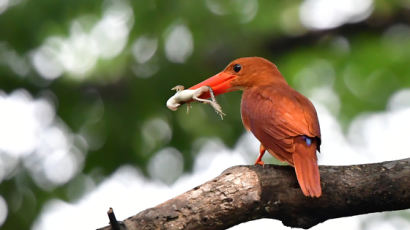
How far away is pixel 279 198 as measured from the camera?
11.7ft

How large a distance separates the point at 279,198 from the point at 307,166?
0.31m

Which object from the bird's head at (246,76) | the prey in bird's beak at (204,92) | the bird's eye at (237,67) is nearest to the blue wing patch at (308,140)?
the prey in bird's beak at (204,92)

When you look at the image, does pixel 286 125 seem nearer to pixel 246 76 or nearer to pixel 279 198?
pixel 279 198

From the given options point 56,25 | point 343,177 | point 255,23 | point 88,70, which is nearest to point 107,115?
point 88,70

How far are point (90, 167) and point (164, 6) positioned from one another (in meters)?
1.75

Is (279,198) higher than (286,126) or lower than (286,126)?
lower

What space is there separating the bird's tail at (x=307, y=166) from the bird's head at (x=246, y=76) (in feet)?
2.85

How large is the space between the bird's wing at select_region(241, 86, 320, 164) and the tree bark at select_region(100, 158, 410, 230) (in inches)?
12.8

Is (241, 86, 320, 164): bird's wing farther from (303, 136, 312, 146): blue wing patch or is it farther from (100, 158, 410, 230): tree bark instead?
A: (100, 158, 410, 230): tree bark

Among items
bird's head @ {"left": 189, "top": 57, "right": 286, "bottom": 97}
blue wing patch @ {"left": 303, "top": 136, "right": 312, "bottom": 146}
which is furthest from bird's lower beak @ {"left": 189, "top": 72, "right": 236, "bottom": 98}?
blue wing patch @ {"left": 303, "top": 136, "right": 312, "bottom": 146}

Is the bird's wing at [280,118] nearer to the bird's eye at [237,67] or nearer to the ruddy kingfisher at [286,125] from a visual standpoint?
the ruddy kingfisher at [286,125]

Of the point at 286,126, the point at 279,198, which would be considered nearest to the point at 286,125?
the point at 286,126

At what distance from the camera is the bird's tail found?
3.55 m

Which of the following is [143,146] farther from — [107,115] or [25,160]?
[25,160]
